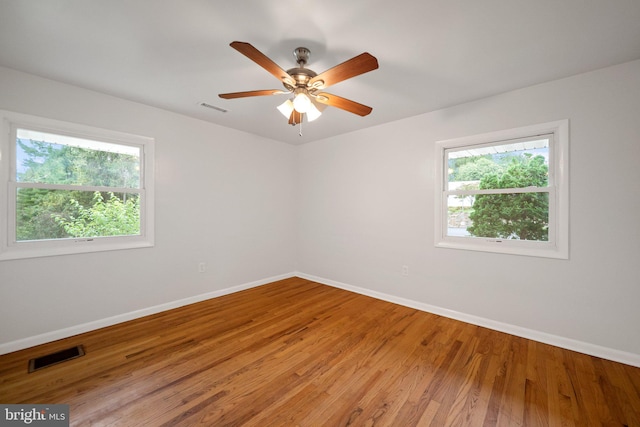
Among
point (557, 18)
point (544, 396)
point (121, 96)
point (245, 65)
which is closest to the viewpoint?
point (557, 18)

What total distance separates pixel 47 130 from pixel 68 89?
47 cm

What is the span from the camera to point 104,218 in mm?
2789

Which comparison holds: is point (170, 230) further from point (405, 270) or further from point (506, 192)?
point (506, 192)

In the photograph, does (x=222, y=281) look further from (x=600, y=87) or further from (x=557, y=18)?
(x=600, y=87)

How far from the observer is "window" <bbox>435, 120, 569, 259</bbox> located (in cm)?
242

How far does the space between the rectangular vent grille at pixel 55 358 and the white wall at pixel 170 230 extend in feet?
1.16

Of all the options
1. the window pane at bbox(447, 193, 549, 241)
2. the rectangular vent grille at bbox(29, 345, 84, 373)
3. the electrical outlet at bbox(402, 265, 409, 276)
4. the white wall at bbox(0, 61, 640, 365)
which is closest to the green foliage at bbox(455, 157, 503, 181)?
the window pane at bbox(447, 193, 549, 241)

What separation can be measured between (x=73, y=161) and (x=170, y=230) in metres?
1.19

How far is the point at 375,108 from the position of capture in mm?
3021

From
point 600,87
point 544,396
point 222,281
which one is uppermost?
point 600,87

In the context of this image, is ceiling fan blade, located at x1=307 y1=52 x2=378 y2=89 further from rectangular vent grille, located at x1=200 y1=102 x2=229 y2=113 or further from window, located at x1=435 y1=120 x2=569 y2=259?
window, located at x1=435 y1=120 x2=569 y2=259

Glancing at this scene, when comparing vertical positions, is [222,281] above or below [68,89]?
below

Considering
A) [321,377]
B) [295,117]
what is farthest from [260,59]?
[321,377]

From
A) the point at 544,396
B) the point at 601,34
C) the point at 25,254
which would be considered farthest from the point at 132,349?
the point at 601,34
